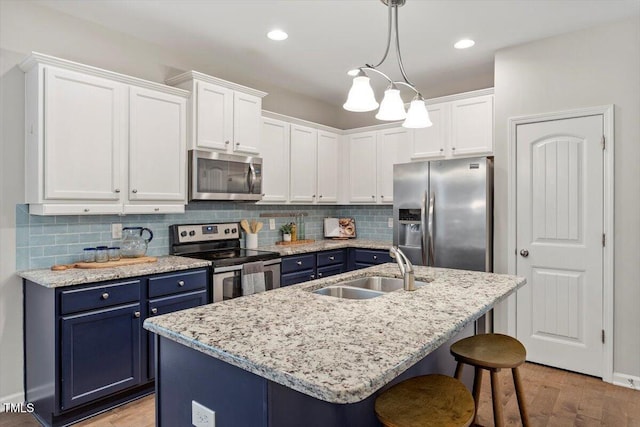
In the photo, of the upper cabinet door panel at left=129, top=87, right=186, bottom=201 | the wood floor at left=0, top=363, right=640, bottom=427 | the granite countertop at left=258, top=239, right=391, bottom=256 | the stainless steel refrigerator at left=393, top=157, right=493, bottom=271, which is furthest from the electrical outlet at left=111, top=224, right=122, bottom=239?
the stainless steel refrigerator at left=393, top=157, right=493, bottom=271

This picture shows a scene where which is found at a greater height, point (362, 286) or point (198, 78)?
point (198, 78)

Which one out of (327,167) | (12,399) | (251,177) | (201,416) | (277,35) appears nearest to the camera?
(201,416)

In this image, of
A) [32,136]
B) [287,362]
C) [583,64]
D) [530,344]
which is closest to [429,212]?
[530,344]

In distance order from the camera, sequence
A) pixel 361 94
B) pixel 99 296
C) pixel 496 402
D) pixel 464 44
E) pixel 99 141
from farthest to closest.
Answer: pixel 464 44 < pixel 99 141 < pixel 99 296 < pixel 361 94 < pixel 496 402

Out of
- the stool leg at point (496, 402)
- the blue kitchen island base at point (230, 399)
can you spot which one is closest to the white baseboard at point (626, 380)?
the stool leg at point (496, 402)

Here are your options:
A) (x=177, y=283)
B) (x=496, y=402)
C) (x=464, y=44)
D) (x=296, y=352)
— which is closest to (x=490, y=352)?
(x=496, y=402)

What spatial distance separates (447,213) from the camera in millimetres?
3621

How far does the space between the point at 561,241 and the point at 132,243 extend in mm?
3489

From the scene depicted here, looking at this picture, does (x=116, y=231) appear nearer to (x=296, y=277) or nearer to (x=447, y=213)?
(x=296, y=277)

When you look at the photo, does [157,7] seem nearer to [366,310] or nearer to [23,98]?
[23,98]

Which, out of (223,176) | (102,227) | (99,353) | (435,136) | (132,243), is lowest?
(99,353)

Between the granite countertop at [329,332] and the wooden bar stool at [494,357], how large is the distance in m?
0.26

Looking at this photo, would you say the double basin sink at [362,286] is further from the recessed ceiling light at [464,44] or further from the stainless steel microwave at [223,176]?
the recessed ceiling light at [464,44]

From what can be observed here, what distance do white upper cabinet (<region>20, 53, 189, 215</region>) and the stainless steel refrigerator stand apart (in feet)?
6.99
